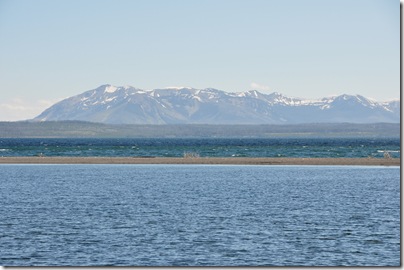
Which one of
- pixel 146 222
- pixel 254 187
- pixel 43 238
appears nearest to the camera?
pixel 43 238

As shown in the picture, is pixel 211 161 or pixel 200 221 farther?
pixel 211 161

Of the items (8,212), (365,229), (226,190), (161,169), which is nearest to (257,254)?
(365,229)

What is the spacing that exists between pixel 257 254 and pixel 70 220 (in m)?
14.5

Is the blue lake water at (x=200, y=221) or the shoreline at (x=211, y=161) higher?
the shoreline at (x=211, y=161)

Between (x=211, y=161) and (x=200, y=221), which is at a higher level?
(x=211, y=161)

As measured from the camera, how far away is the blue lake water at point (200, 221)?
35.8 meters

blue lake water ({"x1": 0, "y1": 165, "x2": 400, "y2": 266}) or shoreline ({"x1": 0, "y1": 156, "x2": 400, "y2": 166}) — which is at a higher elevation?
shoreline ({"x1": 0, "y1": 156, "x2": 400, "y2": 166})

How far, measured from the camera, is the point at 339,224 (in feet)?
151

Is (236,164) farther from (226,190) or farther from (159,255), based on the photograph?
(159,255)

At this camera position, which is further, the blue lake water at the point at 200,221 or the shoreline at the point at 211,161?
the shoreline at the point at 211,161

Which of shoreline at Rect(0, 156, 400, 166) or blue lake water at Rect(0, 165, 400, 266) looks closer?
blue lake water at Rect(0, 165, 400, 266)

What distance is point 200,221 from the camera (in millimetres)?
47062

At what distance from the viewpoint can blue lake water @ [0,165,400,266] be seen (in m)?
35.8

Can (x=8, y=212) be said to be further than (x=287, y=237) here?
Yes
